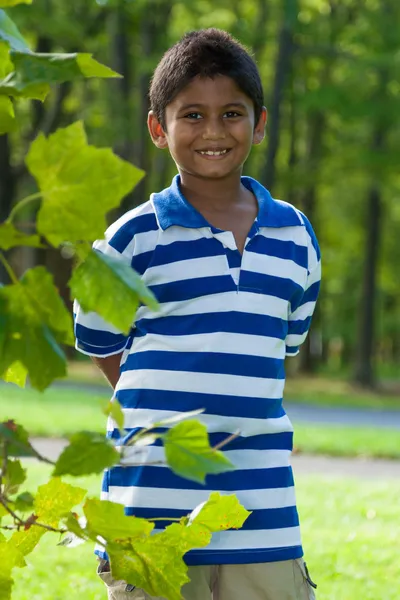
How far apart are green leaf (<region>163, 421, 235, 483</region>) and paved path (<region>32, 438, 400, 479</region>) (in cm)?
837

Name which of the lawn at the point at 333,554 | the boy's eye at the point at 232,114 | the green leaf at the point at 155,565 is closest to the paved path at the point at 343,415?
the lawn at the point at 333,554

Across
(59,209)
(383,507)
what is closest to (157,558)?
(59,209)

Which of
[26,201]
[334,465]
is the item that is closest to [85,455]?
[26,201]

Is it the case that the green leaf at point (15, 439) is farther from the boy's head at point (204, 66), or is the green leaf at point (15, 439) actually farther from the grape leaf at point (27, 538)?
the boy's head at point (204, 66)

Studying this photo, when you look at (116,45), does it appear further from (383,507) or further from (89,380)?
(383,507)

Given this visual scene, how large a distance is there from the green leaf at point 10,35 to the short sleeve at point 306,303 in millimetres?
1360

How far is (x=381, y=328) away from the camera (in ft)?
121

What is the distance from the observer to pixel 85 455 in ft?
3.69

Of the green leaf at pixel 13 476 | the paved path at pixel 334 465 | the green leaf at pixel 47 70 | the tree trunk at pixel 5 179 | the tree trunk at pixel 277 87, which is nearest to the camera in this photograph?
the green leaf at pixel 47 70

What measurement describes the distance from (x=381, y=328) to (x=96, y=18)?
20741mm

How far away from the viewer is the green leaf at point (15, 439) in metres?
1.11

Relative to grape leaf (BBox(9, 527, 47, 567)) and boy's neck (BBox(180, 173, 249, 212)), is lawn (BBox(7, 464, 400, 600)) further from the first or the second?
grape leaf (BBox(9, 527, 47, 567))

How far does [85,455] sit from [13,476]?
0.27 m

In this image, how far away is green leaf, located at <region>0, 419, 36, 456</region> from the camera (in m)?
1.11
